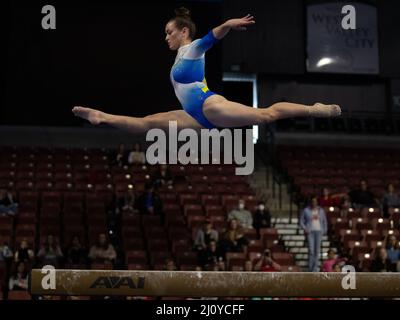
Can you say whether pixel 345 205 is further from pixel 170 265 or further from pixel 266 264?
pixel 170 265

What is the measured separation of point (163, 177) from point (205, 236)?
2.76 meters

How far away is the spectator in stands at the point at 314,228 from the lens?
39.1 ft

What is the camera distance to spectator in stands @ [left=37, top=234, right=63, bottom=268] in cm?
1091

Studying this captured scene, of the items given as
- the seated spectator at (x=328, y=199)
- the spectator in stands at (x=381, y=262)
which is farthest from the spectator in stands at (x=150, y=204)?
the spectator in stands at (x=381, y=262)

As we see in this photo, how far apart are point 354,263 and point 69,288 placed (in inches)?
245

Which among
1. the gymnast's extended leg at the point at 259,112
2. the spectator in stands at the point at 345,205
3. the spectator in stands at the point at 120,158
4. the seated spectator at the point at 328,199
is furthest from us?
the spectator in stands at the point at 120,158

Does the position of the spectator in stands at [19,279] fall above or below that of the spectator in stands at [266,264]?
below

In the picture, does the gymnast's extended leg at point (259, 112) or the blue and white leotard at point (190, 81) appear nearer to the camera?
the gymnast's extended leg at point (259, 112)

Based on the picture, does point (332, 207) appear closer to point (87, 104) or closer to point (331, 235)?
point (331, 235)

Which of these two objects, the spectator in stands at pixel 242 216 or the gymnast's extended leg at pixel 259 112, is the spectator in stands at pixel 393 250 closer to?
the spectator in stands at pixel 242 216

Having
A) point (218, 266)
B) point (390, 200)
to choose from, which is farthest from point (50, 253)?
point (390, 200)

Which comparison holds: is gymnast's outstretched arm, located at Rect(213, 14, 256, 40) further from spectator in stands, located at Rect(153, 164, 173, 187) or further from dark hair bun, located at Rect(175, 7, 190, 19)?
spectator in stands, located at Rect(153, 164, 173, 187)

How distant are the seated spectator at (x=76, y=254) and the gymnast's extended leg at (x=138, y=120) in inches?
191

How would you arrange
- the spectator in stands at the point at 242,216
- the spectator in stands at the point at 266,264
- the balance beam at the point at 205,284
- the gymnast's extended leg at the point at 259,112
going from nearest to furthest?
the gymnast's extended leg at the point at 259,112
the balance beam at the point at 205,284
the spectator in stands at the point at 266,264
the spectator in stands at the point at 242,216
